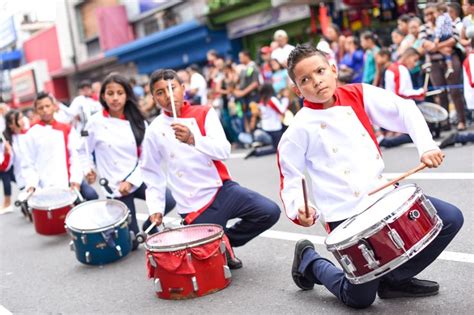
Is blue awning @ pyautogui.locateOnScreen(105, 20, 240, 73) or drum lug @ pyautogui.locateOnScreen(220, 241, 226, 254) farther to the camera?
blue awning @ pyautogui.locateOnScreen(105, 20, 240, 73)

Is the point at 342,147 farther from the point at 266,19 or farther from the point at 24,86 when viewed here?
the point at 24,86

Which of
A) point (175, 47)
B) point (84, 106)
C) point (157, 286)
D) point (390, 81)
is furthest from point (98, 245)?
point (175, 47)

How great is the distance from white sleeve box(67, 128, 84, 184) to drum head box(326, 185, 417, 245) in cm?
425

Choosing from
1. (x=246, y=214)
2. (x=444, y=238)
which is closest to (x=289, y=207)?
(x=444, y=238)

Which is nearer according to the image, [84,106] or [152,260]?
[152,260]

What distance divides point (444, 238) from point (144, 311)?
6.72ft

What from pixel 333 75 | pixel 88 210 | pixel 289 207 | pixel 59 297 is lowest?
pixel 59 297

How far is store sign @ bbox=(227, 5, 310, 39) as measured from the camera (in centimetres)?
1679

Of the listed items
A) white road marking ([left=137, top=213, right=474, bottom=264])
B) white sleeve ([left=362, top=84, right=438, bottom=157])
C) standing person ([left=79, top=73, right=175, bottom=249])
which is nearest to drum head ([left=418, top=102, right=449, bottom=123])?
white road marking ([left=137, top=213, right=474, bottom=264])

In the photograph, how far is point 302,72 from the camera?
3611mm

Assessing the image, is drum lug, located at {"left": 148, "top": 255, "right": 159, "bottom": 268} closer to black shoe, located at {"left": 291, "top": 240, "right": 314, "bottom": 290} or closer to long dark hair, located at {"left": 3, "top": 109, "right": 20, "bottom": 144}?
black shoe, located at {"left": 291, "top": 240, "right": 314, "bottom": 290}

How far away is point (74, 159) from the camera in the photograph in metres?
7.49

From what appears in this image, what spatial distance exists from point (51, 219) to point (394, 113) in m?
4.54

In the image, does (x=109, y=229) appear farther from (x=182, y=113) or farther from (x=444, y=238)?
(x=444, y=238)
